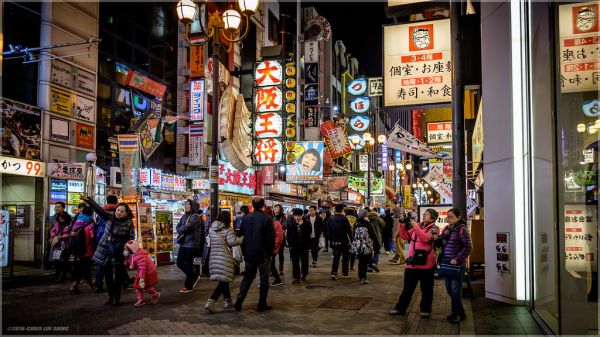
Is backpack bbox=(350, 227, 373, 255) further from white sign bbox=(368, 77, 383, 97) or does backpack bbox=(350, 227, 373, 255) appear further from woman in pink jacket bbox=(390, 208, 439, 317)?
white sign bbox=(368, 77, 383, 97)

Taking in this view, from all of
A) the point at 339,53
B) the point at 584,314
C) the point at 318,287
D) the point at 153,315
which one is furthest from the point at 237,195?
the point at 339,53

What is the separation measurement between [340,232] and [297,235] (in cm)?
125

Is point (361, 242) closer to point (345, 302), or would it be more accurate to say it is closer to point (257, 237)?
point (345, 302)

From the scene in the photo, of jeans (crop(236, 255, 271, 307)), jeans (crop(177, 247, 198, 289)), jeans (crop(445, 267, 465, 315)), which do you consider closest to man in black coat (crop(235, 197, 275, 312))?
jeans (crop(236, 255, 271, 307))

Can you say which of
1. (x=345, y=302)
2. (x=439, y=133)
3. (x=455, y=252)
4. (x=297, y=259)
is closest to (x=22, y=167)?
(x=297, y=259)

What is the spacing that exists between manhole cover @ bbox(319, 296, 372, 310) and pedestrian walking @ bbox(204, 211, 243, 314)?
205 centimetres

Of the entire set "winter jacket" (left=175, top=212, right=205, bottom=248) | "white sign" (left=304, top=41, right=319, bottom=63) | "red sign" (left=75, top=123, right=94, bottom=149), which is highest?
"white sign" (left=304, top=41, right=319, bottom=63)

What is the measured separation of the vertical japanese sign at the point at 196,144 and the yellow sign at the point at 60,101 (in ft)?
31.1

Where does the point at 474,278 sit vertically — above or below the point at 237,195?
below

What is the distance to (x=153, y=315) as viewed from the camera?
903 centimetres

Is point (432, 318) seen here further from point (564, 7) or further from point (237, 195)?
point (237, 195)

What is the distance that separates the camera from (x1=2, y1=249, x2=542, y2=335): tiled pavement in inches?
312

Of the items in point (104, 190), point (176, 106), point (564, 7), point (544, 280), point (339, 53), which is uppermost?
point (339, 53)

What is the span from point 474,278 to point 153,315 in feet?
29.0
